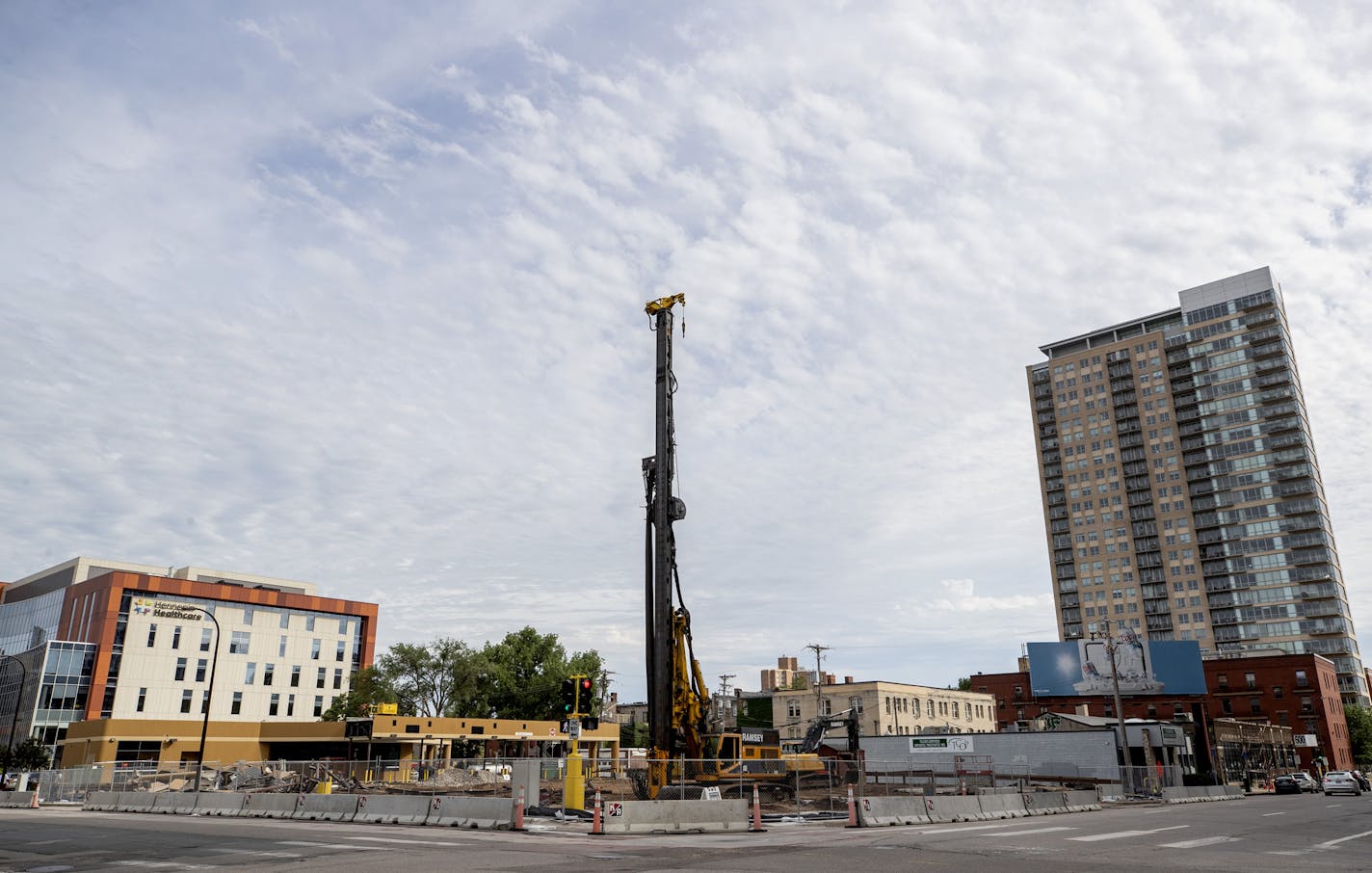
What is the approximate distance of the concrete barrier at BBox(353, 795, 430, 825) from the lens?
27.2 meters

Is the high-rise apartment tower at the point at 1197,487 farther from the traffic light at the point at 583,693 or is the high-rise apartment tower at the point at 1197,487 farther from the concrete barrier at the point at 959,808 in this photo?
the traffic light at the point at 583,693

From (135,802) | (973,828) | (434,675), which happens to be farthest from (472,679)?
(973,828)

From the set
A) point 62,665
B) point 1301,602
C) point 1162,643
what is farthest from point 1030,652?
point 62,665

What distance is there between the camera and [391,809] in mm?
27953

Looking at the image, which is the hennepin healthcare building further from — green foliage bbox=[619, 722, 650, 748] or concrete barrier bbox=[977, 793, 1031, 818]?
concrete barrier bbox=[977, 793, 1031, 818]

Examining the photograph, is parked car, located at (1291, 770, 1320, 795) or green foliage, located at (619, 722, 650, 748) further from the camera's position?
green foliage, located at (619, 722, 650, 748)

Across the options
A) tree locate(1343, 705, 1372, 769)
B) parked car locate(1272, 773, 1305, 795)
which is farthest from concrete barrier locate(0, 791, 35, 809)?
tree locate(1343, 705, 1372, 769)

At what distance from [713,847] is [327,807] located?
54.5ft

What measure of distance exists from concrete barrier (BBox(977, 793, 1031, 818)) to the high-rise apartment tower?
112 metres

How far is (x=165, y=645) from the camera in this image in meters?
87.9

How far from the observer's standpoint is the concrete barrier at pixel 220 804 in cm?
3222

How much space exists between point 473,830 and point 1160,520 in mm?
144253

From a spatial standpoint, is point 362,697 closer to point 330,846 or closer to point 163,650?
point 163,650

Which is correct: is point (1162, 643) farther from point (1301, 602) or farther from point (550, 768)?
point (550, 768)
